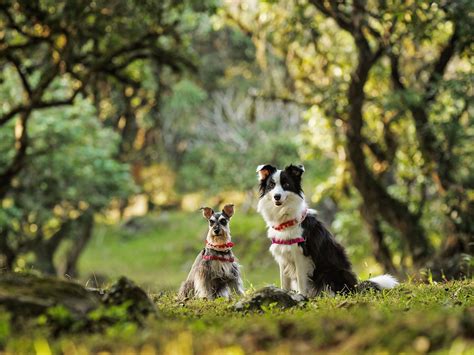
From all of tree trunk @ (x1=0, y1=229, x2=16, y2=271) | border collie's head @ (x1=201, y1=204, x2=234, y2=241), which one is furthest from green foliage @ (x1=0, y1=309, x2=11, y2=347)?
tree trunk @ (x1=0, y1=229, x2=16, y2=271)

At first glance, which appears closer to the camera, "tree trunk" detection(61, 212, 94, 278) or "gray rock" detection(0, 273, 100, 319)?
"gray rock" detection(0, 273, 100, 319)

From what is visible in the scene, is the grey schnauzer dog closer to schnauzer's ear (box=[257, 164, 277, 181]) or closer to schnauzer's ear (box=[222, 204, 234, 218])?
schnauzer's ear (box=[222, 204, 234, 218])

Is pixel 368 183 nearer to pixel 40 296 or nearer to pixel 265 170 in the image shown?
pixel 265 170

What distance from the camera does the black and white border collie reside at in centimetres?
954

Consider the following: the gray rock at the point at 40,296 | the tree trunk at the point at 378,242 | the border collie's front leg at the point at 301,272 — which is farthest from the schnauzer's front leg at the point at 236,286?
the tree trunk at the point at 378,242

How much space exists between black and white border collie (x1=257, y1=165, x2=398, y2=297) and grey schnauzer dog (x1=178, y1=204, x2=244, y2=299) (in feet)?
2.08

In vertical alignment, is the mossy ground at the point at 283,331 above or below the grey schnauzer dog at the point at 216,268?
below

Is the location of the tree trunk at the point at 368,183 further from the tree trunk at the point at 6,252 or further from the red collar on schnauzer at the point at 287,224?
the tree trunk at the point at 6,252

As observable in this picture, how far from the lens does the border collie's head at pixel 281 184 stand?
9.44m

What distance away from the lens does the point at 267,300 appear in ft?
25.4

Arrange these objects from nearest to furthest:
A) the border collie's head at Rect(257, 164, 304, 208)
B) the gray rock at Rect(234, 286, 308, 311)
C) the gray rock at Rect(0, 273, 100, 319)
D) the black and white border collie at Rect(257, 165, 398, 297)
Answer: the gray rock at Rect(0, 273, 100, 319)
the gray rock at Rect(234, 286, 308, 311)
the border collie's head at Rect(257, 164, 304, 208)
the black and white border collie at Rect(257, 165, 398, 297)

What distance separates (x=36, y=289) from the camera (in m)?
6.45

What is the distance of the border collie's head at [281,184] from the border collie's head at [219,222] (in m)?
0.59

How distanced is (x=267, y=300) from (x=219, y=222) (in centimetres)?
230
